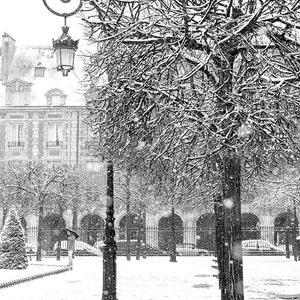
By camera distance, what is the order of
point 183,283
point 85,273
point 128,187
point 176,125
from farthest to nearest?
point 128,187
point 85,273
point 183,283
point 176,125

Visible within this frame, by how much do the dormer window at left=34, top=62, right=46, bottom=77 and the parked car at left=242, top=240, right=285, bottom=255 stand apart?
1900 cm

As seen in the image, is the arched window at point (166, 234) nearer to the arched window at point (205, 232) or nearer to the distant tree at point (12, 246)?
the arched window at point (205, 232)

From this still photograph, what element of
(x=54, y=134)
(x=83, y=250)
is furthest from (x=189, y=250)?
(x=54, y=134)

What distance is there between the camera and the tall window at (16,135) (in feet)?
135

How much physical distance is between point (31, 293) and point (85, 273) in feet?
20.7

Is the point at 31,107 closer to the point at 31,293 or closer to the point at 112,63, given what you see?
the point at 31,293

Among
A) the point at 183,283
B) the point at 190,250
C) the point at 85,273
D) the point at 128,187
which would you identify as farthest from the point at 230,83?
the point at 190,250

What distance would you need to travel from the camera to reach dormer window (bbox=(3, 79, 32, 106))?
135 ft

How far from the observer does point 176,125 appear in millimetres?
7762

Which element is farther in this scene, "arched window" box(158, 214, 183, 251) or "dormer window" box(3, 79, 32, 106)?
"dormer window" box(3, 79, 32, 106)

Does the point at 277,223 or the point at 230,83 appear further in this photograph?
the point at 277,223

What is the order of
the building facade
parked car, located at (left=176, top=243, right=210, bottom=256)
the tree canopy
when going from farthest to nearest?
the building facade → parked car, located at (left=176, top=243, right=210, bottom=256) → the tree canopy

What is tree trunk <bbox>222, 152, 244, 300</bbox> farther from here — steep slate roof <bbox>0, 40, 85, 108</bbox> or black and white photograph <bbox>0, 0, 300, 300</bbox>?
steep slate roof <bbox>0, 40, 85, 108</bbox>

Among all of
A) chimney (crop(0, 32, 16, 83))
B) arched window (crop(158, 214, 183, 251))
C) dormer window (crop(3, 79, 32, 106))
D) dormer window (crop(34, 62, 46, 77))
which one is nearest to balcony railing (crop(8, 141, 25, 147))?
dormer window (crop(3, 79, 32, 106))
